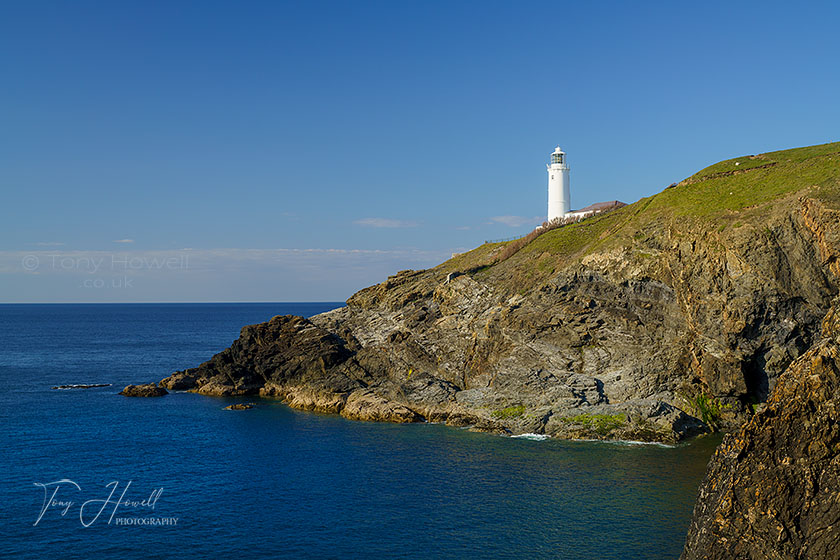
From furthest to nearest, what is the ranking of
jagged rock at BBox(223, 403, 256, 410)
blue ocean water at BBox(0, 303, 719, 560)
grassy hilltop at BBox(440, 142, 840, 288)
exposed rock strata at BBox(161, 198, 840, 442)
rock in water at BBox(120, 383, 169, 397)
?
rock in water at BBox(120, 383, 169, 397) < jagged rock at BBox(223, 403, 256, 410) < grassy hilltop at BBox(440, 142, 840, 288) < exposed rock strata at BBox(161, 198, 840, 442) < blue ocean water at BBox(0, 303, 719, 560)

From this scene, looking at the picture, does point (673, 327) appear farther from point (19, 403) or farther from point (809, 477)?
point (19, 403)

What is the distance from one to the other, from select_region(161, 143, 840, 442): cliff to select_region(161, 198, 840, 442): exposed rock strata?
14cm

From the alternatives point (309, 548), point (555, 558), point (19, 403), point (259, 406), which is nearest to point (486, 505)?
point (555, 558)

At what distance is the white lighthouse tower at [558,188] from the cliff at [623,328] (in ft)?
69.2

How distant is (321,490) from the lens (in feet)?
Result: 136

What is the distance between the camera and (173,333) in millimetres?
197875

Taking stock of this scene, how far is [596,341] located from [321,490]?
3256cm

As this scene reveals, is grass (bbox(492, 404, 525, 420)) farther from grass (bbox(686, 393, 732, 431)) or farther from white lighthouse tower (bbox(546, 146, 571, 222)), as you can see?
white lighthouse tower (bbox(546, 146, 571, 222))

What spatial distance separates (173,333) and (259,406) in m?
139

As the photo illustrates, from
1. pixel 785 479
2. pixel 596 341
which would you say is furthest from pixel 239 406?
pixel 785 479

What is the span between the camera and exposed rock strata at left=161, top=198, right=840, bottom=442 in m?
53.2
